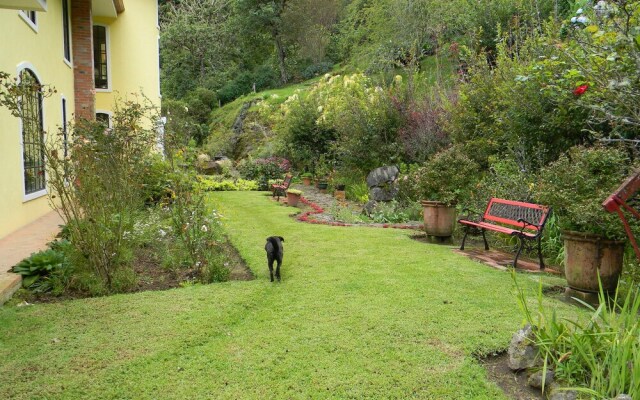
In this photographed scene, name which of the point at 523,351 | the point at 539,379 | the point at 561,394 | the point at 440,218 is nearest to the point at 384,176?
the point at 440,218

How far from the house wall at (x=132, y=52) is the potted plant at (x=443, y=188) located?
12.1 m

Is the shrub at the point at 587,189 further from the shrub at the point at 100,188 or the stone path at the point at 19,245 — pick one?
the stone path at the point at 19,245

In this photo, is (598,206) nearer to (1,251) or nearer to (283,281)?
(283,281)

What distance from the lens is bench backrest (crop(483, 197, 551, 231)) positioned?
625 cm

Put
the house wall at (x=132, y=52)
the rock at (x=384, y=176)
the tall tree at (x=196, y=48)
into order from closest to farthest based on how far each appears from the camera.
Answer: the rock at (x=384, y=176) → the house wall at (x=132, y=52) → the tall tree at (x=196, y=48)

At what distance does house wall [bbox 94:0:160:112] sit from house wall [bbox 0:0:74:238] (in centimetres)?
622

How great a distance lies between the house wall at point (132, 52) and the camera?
17.9 meters

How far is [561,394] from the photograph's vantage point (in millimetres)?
2766

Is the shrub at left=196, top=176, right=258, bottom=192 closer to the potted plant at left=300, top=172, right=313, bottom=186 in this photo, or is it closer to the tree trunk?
the potted plant at left=300, top=172, right=313, bottom=186

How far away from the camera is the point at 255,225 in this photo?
972 cm

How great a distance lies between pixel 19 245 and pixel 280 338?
4.93 meters

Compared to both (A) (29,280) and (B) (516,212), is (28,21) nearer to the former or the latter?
(A) (29,280)

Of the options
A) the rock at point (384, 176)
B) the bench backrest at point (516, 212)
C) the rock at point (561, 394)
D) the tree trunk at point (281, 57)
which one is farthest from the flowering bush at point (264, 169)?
the tree trunk at point (281, 57)

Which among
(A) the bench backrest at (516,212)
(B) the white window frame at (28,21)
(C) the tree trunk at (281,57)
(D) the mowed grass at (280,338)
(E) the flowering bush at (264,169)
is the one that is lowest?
(D) the mowed grass at (280,338)
